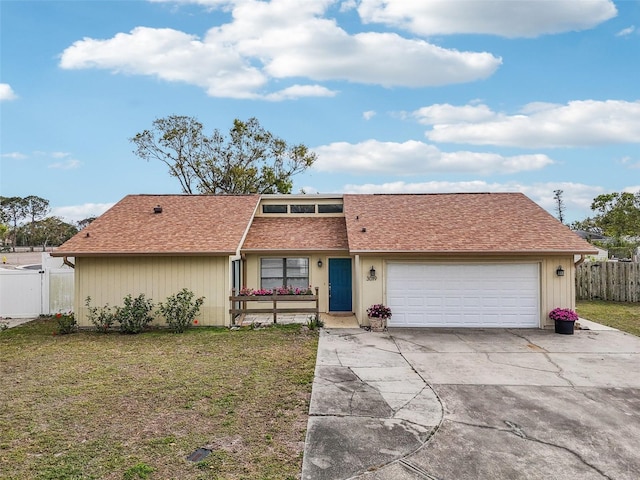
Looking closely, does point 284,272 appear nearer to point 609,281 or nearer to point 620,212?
point 609,281

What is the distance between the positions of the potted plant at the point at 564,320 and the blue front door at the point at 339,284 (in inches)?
236

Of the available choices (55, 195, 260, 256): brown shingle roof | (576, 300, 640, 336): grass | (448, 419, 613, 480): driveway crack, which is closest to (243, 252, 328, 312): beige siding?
(55, 195, 260, 256): brown shingle roof

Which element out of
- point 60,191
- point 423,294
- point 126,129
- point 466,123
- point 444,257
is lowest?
point 423,294

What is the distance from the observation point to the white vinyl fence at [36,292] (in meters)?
12.0

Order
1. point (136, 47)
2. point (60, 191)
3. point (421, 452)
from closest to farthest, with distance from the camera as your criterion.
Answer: point (421, 452) < point (136, 47) < point (60, 191)

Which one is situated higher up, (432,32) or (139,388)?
(432,32)

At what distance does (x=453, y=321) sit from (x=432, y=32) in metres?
8.95

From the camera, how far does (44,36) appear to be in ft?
40.9

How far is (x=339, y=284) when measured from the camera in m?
12.8

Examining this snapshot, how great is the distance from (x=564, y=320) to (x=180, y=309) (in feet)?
33.6

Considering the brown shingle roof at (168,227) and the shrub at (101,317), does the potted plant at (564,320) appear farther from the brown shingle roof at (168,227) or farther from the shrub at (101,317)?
the shrub at (101,317)

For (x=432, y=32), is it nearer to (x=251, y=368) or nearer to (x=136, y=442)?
(x=251, y=368)

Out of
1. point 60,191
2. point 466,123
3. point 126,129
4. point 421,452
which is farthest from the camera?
point 126,129

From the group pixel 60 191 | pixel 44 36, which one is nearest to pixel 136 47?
pixel 44 36
